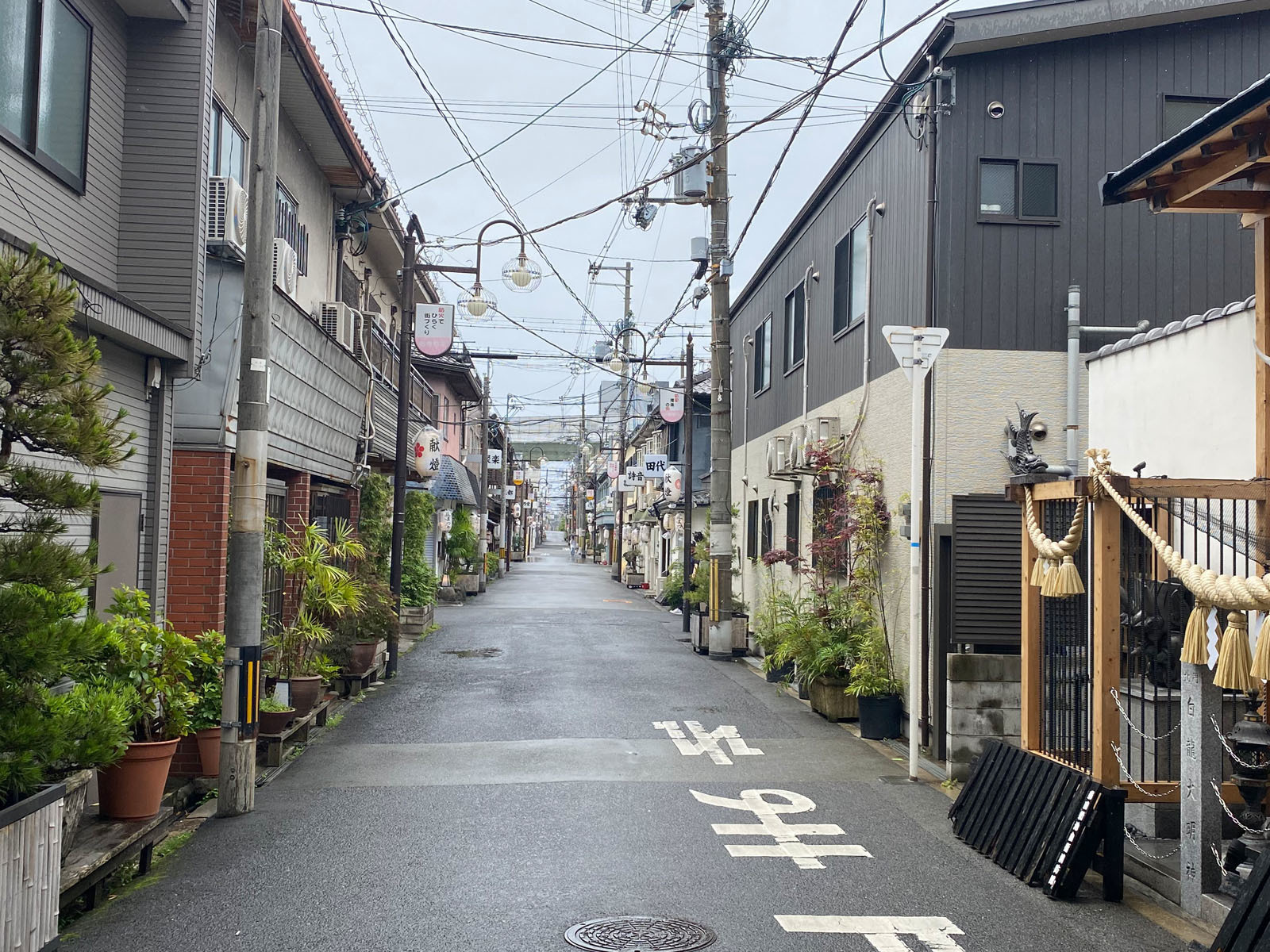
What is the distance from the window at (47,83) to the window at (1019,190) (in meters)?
8.22

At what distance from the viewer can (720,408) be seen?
2119cm

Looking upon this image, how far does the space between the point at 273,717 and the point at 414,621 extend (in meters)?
13.4

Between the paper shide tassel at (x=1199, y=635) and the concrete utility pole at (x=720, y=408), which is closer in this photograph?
the paper shide tassel at (x=1199, y=635)

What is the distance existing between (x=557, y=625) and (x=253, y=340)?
17942 mm

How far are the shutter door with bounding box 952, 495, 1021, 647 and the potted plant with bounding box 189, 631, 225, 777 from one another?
6.54 metres

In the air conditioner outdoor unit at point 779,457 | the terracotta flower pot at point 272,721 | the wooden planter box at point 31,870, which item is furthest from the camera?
the air conditioner outdoor unit at point 779,457

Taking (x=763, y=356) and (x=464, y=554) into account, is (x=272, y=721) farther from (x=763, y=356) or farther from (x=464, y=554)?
(x=464, y=554)

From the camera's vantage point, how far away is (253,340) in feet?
29.2

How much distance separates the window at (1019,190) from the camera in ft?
37.2

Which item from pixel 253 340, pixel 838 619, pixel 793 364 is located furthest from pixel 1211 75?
pixel 253 340

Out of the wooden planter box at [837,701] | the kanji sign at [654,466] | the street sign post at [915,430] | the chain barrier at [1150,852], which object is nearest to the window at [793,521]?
the wooden planter box at [837,701]

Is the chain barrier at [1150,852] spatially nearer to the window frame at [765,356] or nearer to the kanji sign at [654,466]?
the window frame at [765,356]

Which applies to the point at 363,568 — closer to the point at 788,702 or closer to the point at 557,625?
the point at 788,702

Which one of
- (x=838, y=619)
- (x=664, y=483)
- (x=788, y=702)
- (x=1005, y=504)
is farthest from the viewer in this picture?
(x=664, y=483)
